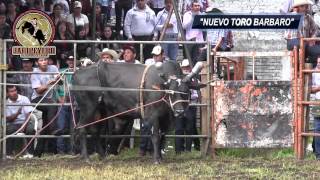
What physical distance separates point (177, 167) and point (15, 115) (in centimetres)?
352

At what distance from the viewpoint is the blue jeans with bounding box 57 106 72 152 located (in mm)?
14031

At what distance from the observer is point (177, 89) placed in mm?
12797

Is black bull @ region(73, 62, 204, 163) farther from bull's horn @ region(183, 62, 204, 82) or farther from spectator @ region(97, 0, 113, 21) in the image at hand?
spectator @ region(97, 0, 113, 21)

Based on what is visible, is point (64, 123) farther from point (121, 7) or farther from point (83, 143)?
point (121, 7)

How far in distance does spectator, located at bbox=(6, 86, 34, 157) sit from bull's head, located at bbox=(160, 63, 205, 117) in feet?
9.27

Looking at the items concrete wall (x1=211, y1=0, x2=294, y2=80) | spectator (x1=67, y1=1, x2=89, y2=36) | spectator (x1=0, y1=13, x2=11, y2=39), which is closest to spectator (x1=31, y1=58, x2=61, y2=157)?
spectator (x1=0, y1=13, x2=11, y2=39)

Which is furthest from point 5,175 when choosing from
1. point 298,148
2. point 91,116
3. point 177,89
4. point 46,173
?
point 298,148

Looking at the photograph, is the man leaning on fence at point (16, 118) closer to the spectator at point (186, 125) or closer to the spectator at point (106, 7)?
the spectator at point (186, 125)

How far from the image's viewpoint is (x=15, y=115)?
1413cm

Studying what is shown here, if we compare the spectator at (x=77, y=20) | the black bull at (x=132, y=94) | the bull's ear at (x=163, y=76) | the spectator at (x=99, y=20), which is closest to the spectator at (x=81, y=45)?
the spectator at (x=77, y=20)

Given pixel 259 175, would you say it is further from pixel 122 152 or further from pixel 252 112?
pixel 122 152

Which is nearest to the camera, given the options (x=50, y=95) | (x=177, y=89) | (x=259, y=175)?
(x=259, y=175)

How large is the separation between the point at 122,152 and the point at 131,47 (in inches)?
76.7

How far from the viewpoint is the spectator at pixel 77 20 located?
16625mm
